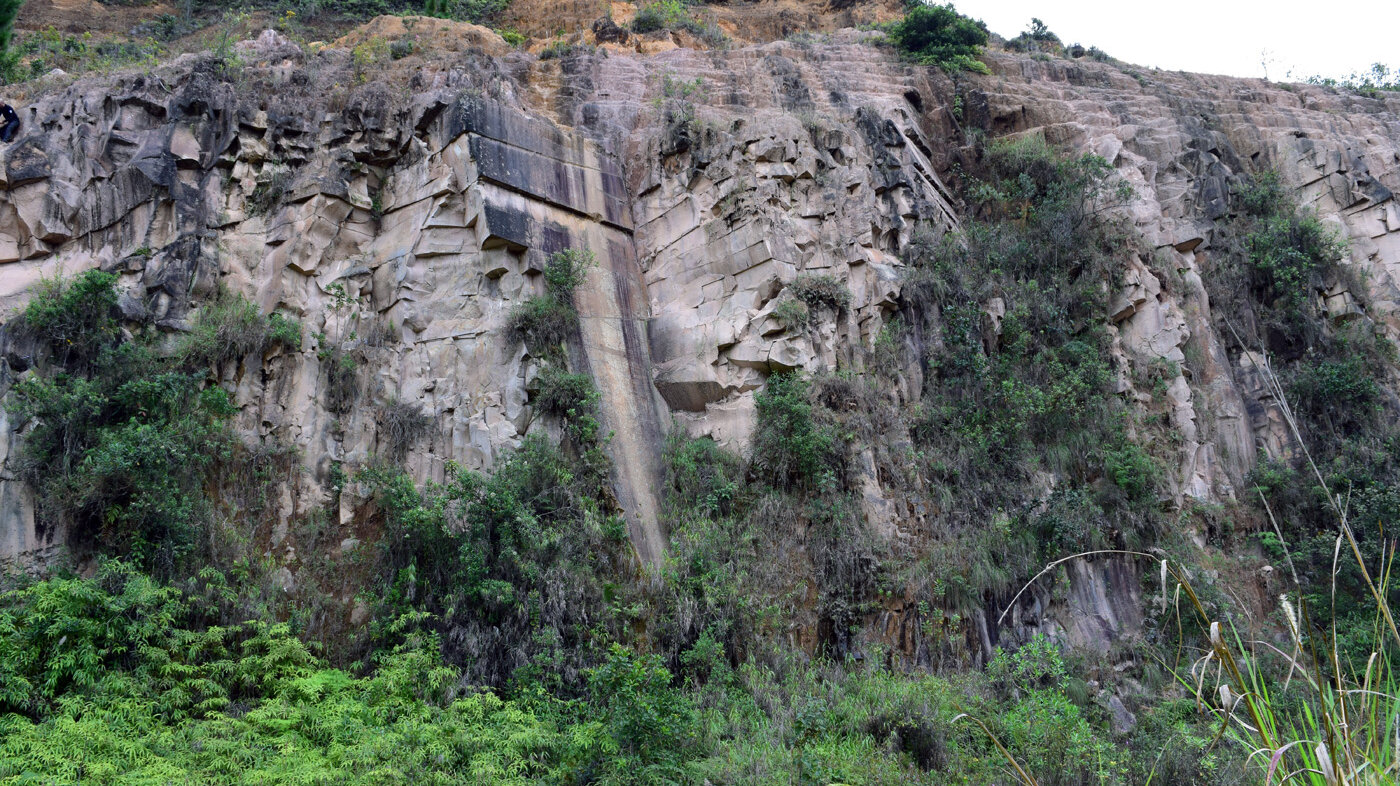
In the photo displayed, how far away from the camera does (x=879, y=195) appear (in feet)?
54.2

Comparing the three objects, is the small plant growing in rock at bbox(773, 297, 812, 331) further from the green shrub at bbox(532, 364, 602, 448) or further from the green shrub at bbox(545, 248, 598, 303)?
the green shrub at bbox(532, 364, 602, 448)

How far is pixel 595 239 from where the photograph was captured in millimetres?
15211

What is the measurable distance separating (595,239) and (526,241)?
1.61 meters

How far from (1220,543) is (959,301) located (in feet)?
18.6

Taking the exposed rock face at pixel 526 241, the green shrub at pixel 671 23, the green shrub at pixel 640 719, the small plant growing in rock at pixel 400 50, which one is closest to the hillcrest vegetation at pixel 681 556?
the green shrub at pixel 640 719

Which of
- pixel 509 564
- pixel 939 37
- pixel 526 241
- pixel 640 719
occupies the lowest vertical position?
pixel 640 719

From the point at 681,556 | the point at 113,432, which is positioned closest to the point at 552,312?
the point at 681,556

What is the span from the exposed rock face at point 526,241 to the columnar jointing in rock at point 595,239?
49 mm

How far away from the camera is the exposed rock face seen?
42.6 ft

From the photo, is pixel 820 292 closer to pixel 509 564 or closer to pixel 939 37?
pixel 509 564

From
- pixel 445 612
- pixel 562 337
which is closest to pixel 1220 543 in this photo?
pixel 562 337

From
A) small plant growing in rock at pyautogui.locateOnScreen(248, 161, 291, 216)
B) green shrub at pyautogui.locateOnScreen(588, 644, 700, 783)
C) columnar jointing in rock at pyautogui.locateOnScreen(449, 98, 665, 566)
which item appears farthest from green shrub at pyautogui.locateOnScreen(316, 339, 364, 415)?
green shrub at pyautogui.locateOnScreen(588, 644, 700, 783)

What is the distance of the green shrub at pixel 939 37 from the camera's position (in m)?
21.7

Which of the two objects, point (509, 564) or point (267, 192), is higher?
point (267, 192)
